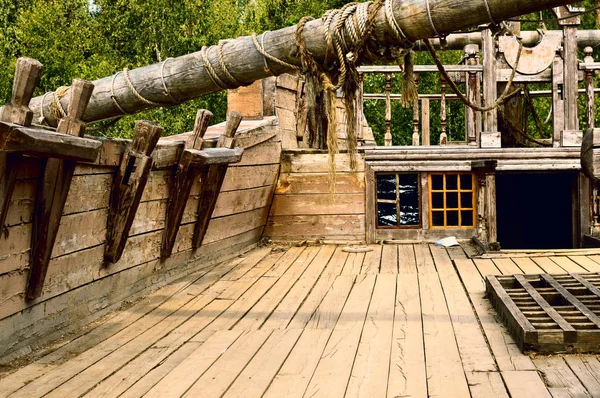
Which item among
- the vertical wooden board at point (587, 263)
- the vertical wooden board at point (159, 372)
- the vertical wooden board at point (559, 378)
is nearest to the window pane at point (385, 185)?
the vertical wooden board at point (587, 263)

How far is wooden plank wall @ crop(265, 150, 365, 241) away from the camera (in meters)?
9.97

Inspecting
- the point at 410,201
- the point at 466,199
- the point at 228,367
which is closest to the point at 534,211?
the point at 466,199

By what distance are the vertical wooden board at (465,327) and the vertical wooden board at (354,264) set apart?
817mm

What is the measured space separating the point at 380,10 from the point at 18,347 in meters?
2.80

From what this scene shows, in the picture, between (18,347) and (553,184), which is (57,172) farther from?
(553,184)

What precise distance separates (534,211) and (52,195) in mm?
11016

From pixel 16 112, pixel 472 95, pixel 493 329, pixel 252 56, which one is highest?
pixel 472 95

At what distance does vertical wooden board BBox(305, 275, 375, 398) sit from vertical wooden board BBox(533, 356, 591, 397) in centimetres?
99

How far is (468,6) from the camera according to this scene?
12.8 ft

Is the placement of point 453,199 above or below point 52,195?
below

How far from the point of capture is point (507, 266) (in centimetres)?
775

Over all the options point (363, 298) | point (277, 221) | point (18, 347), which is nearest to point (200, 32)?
point (277, 221)

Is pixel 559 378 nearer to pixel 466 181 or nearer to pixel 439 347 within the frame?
pixel 439 347

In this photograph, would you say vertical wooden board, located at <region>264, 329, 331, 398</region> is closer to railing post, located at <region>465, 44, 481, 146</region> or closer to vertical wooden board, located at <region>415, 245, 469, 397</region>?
vertical wooden board, located at <region>415, 245, 469, 397</region>
